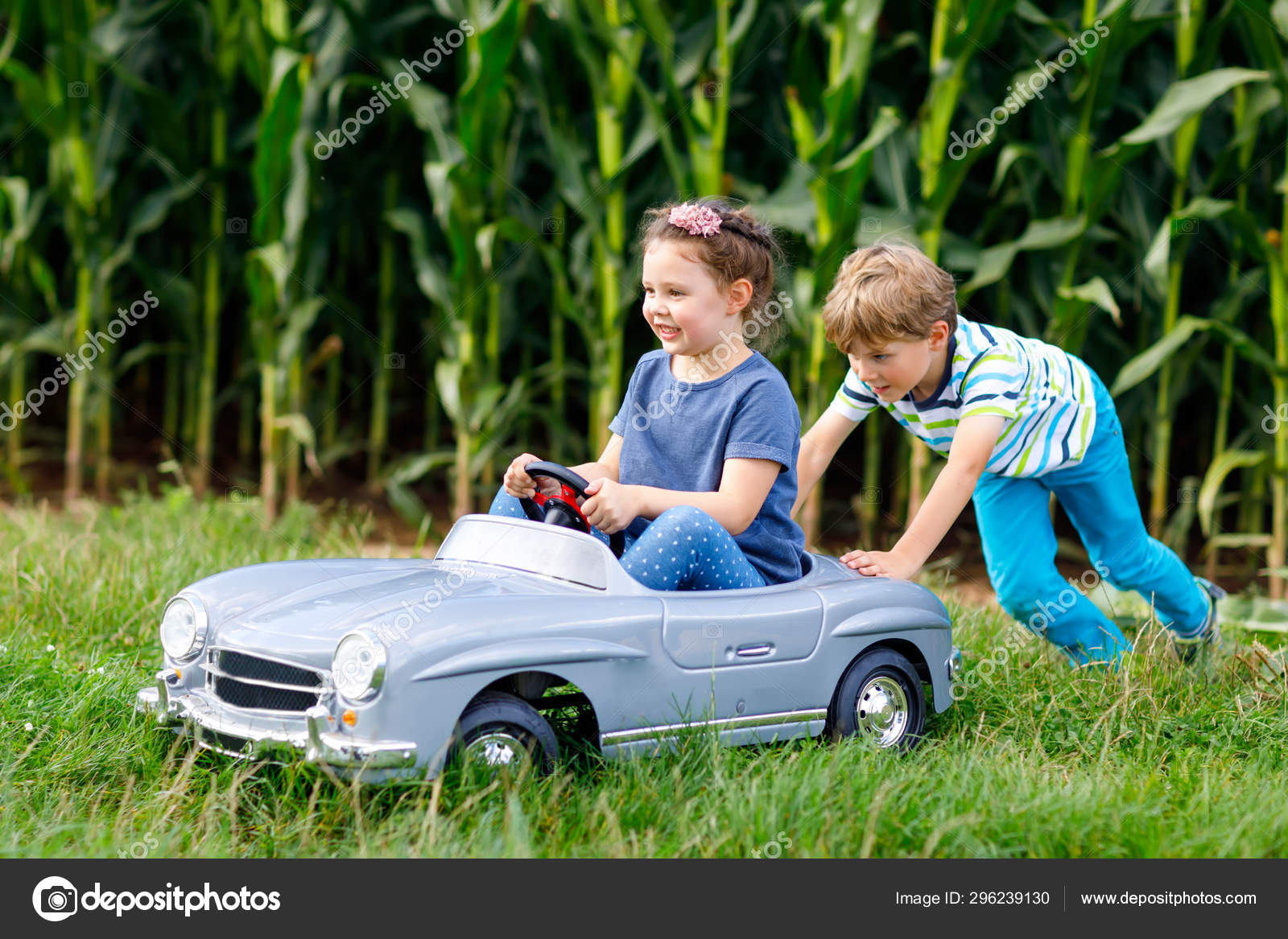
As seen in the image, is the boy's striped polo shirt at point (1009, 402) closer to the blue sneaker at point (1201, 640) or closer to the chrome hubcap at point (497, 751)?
the blue sneaker at point (1201, 640)

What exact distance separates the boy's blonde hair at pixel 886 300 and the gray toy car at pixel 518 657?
0.54m

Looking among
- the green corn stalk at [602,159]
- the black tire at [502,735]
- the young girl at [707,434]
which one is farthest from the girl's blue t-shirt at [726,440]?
the green corn stalk at [602,159]

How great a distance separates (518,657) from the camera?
2012 mm

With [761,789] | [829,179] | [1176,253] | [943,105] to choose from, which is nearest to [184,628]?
[761,789]

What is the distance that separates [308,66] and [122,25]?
1.21m

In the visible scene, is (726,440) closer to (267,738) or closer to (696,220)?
(696,220)

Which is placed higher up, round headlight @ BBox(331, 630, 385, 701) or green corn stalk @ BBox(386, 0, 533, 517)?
green corn stalk @ BBox(386, 0, 533, 517)

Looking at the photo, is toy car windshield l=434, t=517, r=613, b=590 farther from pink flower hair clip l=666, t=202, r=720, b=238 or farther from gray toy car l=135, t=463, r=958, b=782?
pink flower hair clip l=666, t=202, r=720, b=238

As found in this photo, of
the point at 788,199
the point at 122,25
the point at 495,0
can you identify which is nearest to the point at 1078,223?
the point at 788,199

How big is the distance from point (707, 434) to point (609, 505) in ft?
1.14

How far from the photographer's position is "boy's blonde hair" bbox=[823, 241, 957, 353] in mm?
2541
